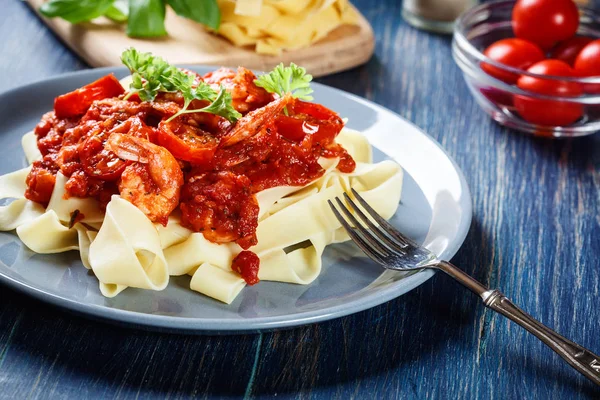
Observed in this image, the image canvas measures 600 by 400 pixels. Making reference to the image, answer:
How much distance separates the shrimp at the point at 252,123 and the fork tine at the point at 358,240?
1.76ft

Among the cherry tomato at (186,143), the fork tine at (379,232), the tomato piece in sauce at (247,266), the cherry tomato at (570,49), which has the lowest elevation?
the cherry tomato at (570,49)

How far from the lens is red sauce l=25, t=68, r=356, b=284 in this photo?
379cm

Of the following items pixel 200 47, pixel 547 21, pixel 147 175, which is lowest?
pixel 200 47

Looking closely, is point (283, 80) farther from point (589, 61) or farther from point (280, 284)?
point (589, 61)

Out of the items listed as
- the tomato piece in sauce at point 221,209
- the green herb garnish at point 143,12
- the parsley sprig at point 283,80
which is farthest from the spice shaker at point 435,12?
the tomato piece in sauce at point 221,209

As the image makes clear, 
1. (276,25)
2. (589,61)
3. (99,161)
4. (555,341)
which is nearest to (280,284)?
(99,161)

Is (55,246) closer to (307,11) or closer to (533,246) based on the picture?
(533,246)

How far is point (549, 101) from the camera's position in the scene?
5.36 metres

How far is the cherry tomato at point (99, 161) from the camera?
380cm

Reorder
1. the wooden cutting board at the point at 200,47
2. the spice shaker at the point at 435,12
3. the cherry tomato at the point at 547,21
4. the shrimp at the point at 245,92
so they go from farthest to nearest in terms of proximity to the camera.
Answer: the spice shaker at the point at 435,12, the wooden cutting board at the point at 200,47, the cherry tomato at the point at 547,21, the shrimp at the point at 245,92

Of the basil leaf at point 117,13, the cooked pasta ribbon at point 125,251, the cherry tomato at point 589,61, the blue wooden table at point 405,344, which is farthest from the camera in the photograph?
the basil leaf at point 117,13

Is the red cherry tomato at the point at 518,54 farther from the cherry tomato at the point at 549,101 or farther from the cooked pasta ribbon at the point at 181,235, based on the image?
the cooked pasta ribbon at the point at 181,235

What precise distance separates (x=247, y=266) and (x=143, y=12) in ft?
10.3

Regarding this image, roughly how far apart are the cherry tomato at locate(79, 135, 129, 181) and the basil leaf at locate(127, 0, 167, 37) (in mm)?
2417
